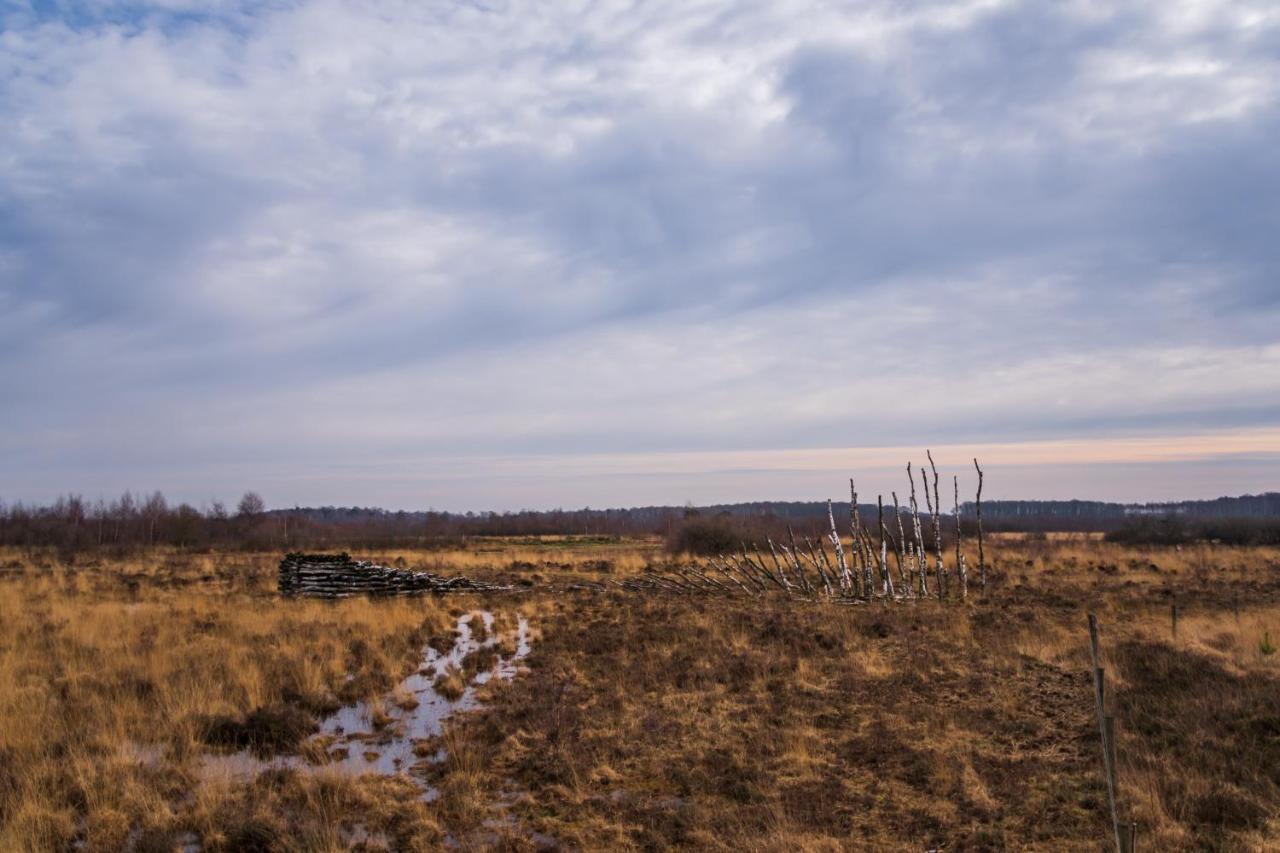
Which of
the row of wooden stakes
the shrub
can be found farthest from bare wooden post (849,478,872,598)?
the shrub

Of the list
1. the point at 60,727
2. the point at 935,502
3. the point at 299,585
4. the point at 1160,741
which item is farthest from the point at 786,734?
the point at 299,585

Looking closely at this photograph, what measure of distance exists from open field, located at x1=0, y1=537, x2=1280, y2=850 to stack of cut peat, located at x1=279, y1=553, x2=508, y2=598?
15.4 feet

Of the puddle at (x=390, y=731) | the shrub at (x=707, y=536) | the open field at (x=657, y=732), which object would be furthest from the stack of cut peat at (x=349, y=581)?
the shrub at (x=707, y=536)

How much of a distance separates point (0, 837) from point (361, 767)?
2.65m

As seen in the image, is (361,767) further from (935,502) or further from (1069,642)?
(935,502)

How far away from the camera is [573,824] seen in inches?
237

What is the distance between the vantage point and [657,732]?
8336 millimetres

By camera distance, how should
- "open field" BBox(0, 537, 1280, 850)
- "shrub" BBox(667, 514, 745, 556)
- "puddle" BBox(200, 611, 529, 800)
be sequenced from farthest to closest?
"shrub" BBox(667, 514, 745, 556) < "puddle" BBox(200, 611, 529, 800) < "open field" BBox(0, 537, 1280, 850)

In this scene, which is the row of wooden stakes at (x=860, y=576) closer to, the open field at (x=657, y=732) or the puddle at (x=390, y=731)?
the open field at (x=657, y=732)

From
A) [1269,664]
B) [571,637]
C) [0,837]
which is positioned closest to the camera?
[0,837]

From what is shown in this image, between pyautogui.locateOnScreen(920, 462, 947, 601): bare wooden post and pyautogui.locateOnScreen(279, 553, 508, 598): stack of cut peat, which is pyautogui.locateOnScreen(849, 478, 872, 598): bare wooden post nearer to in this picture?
pyautogui.locateOnScreen(920, 462, 947, 601): bare wooden post

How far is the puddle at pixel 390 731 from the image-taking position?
7211mm

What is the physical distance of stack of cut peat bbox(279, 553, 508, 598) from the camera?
20938 millimetres

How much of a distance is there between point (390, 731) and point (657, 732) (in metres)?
2.88
